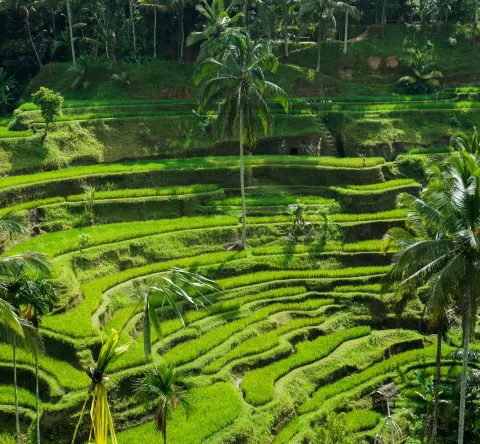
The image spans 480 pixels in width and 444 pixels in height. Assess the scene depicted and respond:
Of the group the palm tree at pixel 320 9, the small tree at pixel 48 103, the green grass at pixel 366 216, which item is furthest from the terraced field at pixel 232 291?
the palm tree at pixel 320 9

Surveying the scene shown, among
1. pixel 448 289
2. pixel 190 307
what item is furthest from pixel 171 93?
pixel 448 289

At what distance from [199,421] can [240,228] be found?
45.8 feet

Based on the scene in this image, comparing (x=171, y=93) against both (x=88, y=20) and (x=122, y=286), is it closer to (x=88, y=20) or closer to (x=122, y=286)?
(x=88, y=20)

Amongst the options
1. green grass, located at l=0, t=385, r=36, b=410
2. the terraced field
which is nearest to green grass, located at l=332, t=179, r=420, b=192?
the terraced field

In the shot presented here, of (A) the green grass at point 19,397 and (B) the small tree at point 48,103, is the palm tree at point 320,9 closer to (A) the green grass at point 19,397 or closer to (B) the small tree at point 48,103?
(B) the small tree at point 48,103

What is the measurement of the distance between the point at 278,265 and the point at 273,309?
354cm

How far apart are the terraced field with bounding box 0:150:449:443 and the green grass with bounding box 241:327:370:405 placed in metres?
0.06

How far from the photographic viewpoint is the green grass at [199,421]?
19.4 m

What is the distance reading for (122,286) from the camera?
27.3m

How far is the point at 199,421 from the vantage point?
20.0m

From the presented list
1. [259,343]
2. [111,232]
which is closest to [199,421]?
[259,343]

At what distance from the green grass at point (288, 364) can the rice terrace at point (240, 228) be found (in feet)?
0.31

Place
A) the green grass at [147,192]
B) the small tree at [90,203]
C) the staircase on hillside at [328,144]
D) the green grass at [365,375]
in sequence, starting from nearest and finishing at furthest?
1. the green grass at [365,375]
2. the small tree at [90,203]
3. the green grass at [147,192]
4. the staircase on hillside at [328,144]

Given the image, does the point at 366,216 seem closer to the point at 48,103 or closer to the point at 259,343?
the point at 259,343
